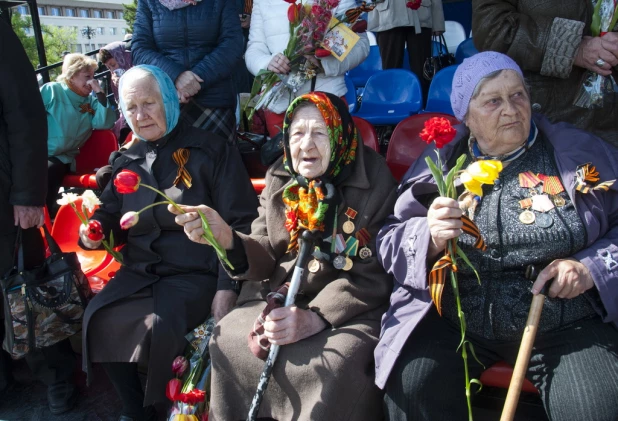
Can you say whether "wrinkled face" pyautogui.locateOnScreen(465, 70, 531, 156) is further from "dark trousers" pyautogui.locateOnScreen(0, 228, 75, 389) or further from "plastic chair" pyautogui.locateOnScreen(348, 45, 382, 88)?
"plastic chair" pyautogui.locateOnScreen(348, 45, 382, 88)

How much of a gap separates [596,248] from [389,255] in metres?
0.74

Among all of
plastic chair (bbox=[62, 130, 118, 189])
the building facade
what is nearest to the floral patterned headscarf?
plastic chair (bbox=[62, 130, 118, 189])

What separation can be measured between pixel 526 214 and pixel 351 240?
0.70m

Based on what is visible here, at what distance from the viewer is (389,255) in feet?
7.26

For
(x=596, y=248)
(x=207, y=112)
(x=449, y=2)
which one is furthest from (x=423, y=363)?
(x=449, y=2)

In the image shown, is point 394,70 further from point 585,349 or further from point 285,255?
point 585,349

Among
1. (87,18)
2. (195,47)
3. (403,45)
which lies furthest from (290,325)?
(87,18)

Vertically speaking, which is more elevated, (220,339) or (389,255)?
(389,255)

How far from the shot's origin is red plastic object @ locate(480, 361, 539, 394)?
2.09 meters

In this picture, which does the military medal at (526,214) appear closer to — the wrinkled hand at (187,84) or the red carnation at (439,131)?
the red carnation at (439,131)

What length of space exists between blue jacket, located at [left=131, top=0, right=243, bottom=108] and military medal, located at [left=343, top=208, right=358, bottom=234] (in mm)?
1418

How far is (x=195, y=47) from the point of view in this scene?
11.1 ft

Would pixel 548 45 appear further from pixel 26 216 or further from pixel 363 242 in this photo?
pixel 26 216

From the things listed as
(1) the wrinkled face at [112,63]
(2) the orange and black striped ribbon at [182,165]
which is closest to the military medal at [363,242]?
(2) the orange and black striped ribbon at [182,165]
